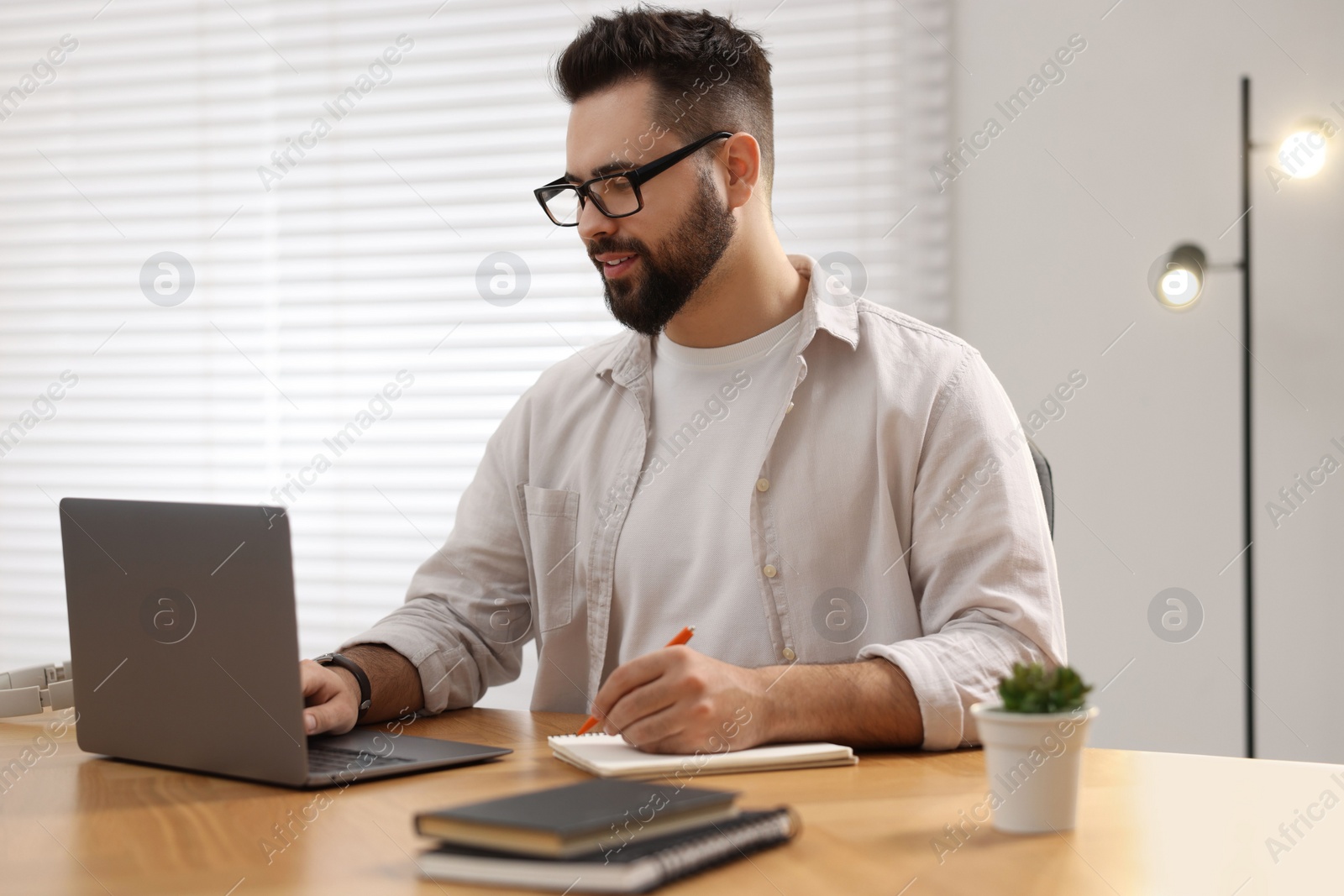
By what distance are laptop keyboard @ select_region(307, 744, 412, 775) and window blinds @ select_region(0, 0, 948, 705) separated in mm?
1609

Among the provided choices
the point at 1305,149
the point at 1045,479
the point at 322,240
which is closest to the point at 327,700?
the point at 1045,479

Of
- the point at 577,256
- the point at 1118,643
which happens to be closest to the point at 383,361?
the point at 577,256

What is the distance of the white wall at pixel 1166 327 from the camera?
234 cm

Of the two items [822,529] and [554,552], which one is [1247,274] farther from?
[554,552]

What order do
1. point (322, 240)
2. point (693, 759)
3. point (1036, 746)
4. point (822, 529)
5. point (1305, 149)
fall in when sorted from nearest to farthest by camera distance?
point (1036, 746) < point (693, 759) < point (822, 529) < point (1305, 149) < point (322, 240)

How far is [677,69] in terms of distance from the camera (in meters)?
1.70

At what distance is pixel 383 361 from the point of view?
2.88 m

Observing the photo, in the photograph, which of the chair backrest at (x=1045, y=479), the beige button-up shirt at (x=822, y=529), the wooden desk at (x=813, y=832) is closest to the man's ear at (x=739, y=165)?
the beige button-up shirt at (x=822, y=529)

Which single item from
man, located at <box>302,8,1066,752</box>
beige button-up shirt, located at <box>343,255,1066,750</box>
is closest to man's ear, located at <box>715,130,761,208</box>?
man, located at <box>302,8,1066,752</box>

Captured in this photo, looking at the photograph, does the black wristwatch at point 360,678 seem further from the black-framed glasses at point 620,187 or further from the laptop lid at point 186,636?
the black-framed glasses at point 620,187

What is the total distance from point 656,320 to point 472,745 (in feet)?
2.43

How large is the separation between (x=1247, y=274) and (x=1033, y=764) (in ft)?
5.84

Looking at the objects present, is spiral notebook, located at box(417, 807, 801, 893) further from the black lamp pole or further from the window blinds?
the window blinds

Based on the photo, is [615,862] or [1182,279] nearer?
[615,862]
